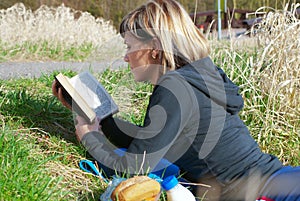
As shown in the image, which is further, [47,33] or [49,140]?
[47,33]

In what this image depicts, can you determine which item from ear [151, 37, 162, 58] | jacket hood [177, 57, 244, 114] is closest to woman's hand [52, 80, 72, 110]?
ear [151, 37, 162, 58]

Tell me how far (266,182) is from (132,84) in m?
1.77

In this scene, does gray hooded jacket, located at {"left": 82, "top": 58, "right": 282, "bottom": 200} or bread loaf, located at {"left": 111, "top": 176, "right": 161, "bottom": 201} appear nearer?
bread loaf, located at {"left": 111, "top": 176, "right": 161, "bottom": 201}

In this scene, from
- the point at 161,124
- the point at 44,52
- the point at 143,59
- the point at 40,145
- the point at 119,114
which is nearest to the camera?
the point at 161,124

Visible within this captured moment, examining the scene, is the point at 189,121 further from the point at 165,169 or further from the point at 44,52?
the point at 44,52

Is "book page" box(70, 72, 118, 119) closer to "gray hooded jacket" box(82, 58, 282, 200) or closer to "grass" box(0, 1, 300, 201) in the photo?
"grass" box(0, 1, 300, 201)

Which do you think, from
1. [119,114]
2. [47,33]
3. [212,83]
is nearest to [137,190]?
[212,83]

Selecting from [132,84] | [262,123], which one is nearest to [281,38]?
[262,123]

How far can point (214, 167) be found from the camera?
2.30 meters

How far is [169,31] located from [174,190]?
2.37ft

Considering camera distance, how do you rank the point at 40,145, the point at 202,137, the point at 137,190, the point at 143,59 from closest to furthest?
the point at 137,190 → the point at 202,137 → the point at 143,59 → the point at 40,145

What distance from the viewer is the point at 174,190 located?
2.22 m

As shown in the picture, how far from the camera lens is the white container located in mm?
2217

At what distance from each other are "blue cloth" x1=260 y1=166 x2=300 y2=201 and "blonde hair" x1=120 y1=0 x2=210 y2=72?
0.66 metres
